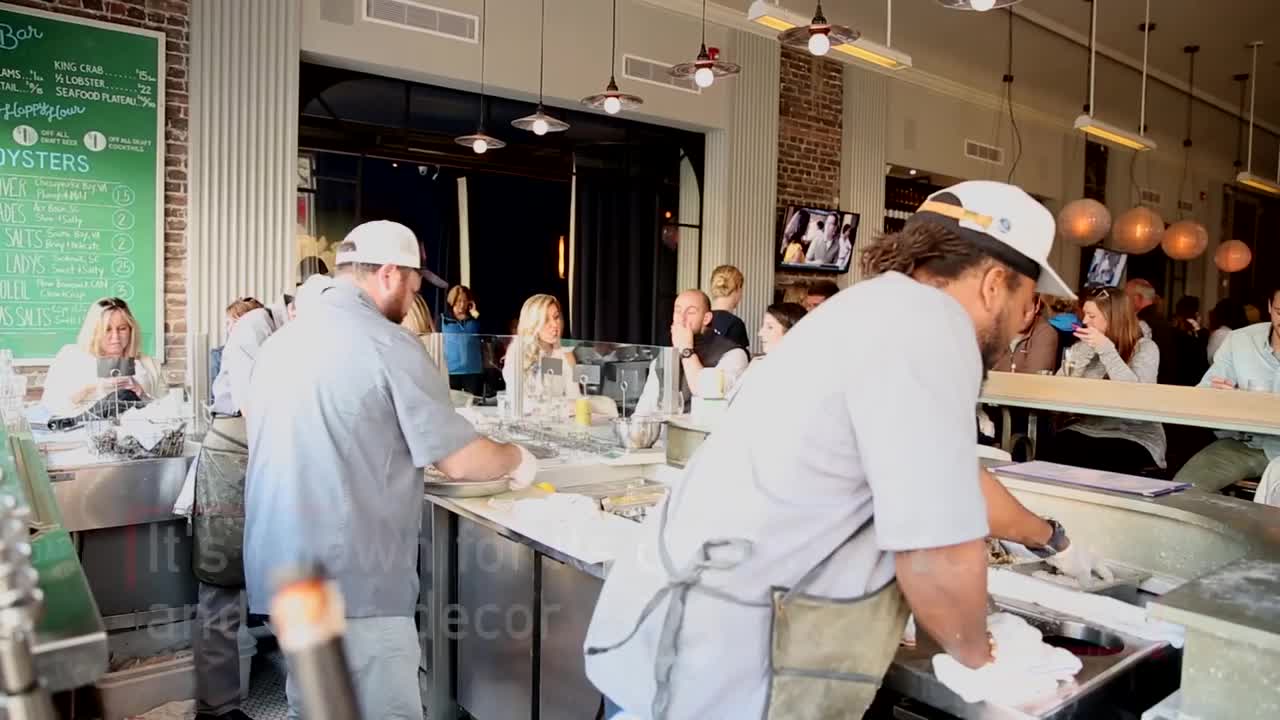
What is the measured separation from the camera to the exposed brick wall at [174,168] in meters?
5.00

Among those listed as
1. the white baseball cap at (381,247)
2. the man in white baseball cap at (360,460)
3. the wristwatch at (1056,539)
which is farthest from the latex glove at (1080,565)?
the white baseball cap at (381,247)

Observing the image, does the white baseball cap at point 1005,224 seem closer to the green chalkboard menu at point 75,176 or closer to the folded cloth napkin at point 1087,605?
the folded cloth napkin at point 1087,605

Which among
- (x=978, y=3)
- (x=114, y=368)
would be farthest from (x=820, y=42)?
(x=114, y=368)

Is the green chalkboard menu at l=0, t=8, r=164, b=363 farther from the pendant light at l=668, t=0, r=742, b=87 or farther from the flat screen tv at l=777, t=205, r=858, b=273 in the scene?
the flat screen tv at l=777, t=205, r=858, b=273

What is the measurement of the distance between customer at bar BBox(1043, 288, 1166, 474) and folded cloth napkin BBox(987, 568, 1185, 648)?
2.97 m

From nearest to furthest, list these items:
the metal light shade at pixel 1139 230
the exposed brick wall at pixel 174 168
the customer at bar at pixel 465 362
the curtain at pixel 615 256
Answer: the customer at bar at pixel 465 362, the exposed brick wall at pixel 174 168, the curtain at pixel 615 256, the metal light shade at pixel 1139 230

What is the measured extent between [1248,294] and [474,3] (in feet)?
44.7

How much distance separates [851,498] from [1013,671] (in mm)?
420

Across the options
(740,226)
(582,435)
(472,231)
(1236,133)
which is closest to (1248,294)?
(1236,133)

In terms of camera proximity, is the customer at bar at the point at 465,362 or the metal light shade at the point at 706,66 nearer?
the customer at bar at the point at 465,362

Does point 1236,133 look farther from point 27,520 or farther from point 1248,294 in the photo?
point 27,520

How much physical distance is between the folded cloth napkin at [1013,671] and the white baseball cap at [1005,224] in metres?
0.56

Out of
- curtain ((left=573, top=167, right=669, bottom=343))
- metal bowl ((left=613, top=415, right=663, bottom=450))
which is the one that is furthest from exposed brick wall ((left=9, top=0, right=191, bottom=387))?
curtain ((left=573, top=167, right=669, bottom=343))

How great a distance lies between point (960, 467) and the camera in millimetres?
1146
